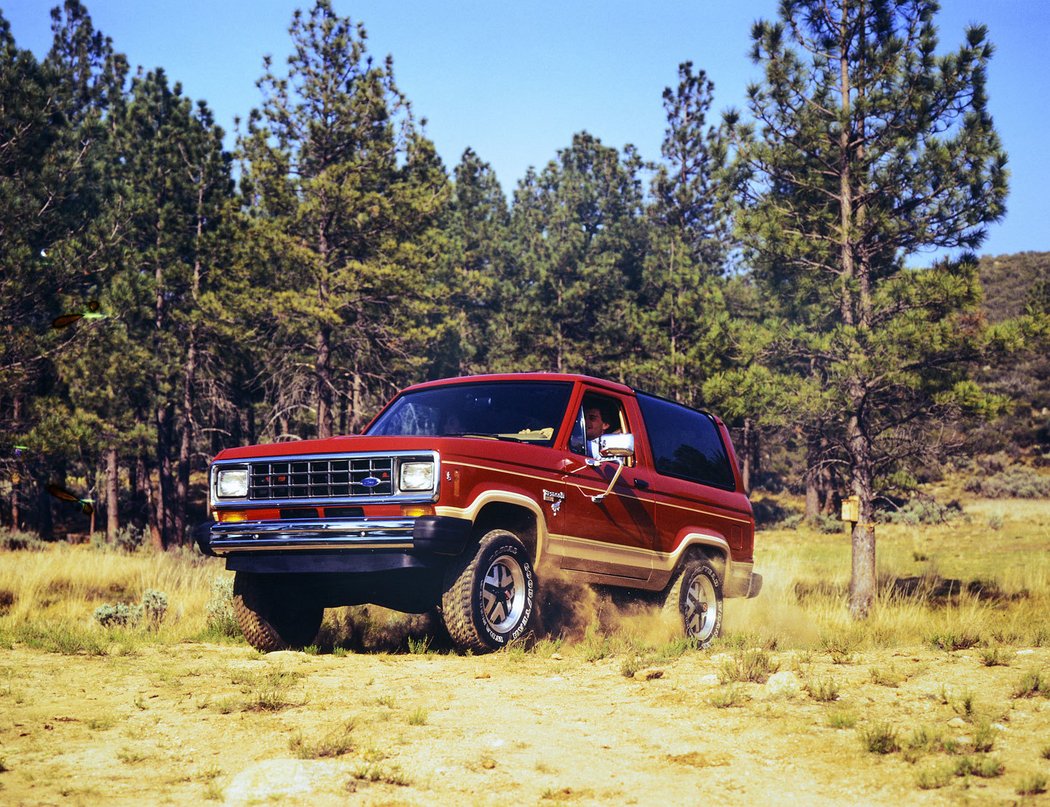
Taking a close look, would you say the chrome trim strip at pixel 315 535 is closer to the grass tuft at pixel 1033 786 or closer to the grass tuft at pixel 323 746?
the grass tuft at pixel 323 746

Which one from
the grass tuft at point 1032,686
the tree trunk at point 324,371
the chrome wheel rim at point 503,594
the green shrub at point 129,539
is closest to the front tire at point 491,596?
the chrome wheel rim at point 503,594

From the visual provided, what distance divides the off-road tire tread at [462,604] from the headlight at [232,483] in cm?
182

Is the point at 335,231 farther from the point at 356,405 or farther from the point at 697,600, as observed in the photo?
the point at 697,600

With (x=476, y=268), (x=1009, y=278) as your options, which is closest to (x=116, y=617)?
(x=476, y=268)

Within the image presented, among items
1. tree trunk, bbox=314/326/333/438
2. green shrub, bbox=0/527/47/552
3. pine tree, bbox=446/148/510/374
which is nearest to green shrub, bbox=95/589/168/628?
green shrub, bbox=0/527/47/552

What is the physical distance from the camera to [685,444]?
10.3 meters

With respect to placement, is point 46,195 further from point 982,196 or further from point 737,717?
point 737,717

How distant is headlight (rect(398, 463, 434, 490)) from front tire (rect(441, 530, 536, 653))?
66 centimetres

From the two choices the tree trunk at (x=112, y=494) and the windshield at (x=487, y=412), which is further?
the tree trunk at (x=112, y=494)

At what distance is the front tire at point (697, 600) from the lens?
9.52 metres

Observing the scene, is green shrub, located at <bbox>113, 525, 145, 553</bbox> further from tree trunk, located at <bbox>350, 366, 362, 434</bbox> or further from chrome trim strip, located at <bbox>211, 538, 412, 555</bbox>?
chrome trim strip, located at <bbox>211, 538, 412, 555</bbox>

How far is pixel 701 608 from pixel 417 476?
402 centimetres

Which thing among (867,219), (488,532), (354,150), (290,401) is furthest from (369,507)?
(354,150)

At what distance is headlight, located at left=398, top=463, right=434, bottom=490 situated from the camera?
7242mm
